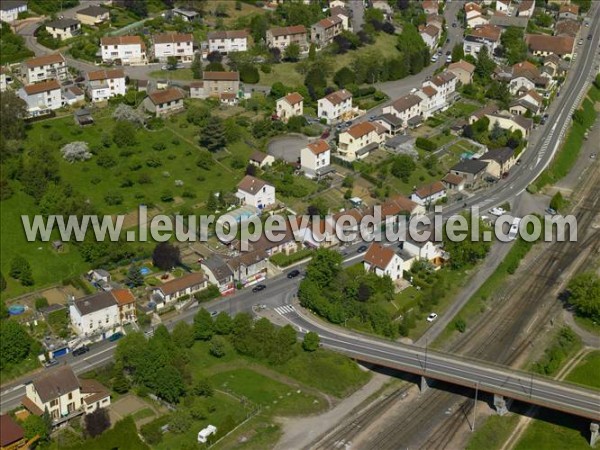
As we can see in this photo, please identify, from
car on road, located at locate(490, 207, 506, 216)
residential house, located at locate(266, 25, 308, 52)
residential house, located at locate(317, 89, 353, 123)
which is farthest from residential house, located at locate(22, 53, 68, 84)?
car on road, located at locate(490, 207, 506, 216)

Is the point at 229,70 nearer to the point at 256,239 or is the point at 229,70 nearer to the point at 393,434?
the point at 256,239

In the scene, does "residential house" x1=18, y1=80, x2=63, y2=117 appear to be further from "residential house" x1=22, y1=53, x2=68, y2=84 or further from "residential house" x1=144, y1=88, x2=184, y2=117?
"residential house" x1=144, y1=88, x2=184, y2=117

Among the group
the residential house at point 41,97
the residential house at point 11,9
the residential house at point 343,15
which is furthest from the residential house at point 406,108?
the residential house at point 11,9

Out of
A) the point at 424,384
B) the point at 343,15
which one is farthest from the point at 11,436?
the point at 343,15

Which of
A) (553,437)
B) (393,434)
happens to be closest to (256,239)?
(393,434)

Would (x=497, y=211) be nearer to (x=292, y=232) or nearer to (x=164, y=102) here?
(x=292, y=232)
